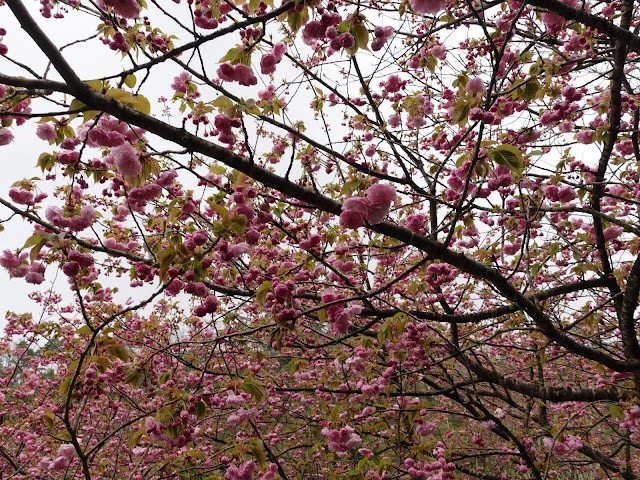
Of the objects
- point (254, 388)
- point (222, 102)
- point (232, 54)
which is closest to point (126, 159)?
point (222, 102)

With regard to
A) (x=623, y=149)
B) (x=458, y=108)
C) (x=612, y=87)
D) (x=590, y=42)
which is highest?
(x=623, y=149)

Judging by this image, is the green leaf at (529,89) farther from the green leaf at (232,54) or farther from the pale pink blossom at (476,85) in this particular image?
the green leaf at (232,54)

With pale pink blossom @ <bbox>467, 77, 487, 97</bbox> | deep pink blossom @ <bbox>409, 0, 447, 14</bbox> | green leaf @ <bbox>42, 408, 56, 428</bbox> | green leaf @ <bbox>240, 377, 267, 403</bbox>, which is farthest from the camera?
pale pink blossom @ <bbox>467, 77, 487, 97</bbox>

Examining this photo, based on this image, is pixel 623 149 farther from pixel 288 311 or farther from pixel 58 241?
pixel 58 241

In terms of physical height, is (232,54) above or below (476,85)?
below

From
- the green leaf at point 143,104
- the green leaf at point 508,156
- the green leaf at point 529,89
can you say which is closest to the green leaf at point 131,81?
the green leaf at point 143,104

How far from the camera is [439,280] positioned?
409 centimetres

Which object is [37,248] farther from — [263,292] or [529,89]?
[529,89]

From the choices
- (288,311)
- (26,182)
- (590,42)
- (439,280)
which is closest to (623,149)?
(590,42)

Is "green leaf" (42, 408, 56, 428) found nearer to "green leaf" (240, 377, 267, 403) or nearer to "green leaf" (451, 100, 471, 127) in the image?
"green leaf" (240, 377, 267, 403)

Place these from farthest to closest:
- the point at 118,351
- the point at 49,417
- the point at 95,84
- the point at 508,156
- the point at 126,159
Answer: the point at 49,417 → the point at 118,351 → the point at 126,159 → the point at 508,156 → the point at 95,84

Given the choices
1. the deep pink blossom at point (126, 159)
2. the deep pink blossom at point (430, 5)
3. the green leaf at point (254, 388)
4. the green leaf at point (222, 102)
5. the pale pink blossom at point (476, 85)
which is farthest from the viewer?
the pale pink blossom at point (476, 85)

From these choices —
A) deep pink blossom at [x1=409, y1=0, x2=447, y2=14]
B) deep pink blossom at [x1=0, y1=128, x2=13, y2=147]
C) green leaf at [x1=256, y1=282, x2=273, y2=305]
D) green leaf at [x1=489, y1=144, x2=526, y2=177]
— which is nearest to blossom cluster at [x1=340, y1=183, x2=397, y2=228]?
green leaf at [x1=489, y1=144, x2=526, y2=177]

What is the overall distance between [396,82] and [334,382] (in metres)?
3.39
